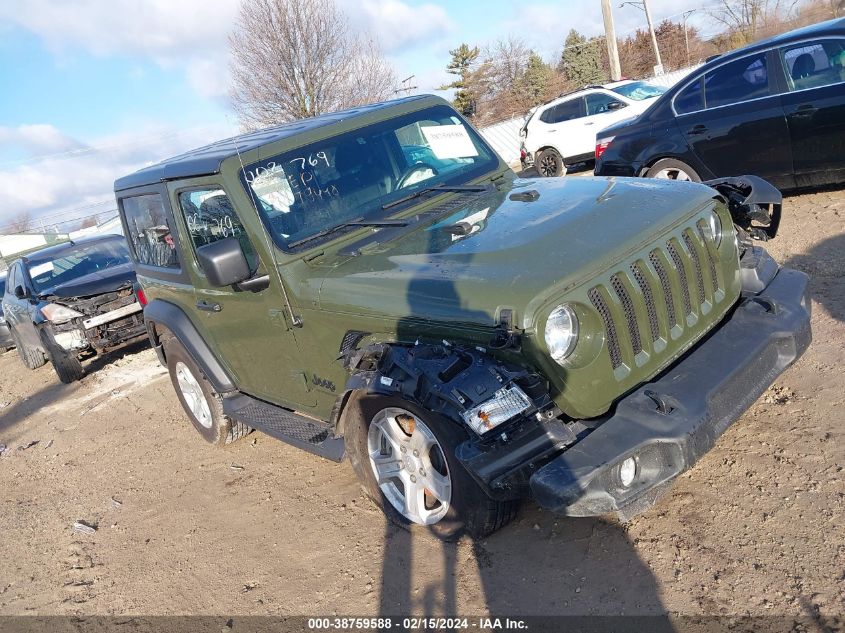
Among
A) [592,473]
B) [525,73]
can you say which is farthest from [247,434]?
[525,73]

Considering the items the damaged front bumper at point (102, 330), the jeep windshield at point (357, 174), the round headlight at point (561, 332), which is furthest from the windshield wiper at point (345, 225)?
the damaged front bumper at point (102, 330)

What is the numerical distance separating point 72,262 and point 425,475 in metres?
8.62

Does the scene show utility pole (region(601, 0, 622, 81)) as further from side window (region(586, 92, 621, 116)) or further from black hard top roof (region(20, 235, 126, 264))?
black hard top roof (region(20, 235, 126, 264))

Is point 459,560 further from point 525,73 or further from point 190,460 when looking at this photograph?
point 525,73

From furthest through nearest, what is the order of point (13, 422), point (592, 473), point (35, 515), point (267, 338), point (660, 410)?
point (13, 422) → point (35, 515) → point (267, 338) → point (660, 410) → point (592, 473)

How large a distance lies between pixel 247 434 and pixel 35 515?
1693mm

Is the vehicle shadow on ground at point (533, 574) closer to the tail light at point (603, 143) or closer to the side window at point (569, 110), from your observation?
the tail light at point (603, 143)

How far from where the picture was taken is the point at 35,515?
5.38 meters

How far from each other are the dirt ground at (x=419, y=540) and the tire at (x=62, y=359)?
3118 millimetres

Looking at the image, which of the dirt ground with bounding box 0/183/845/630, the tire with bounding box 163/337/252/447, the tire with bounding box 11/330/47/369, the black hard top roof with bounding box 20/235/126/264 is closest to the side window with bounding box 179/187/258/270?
the tire with bounding box 163/337/252/447

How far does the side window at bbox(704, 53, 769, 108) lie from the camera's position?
7.25 metres

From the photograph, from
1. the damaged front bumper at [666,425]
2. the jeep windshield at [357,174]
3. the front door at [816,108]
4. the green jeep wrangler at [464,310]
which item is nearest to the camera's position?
the damaged front bumper at [666,425]

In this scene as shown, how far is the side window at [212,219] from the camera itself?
4059 millimetres

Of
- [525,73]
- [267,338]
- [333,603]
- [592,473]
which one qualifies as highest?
[525,73]
